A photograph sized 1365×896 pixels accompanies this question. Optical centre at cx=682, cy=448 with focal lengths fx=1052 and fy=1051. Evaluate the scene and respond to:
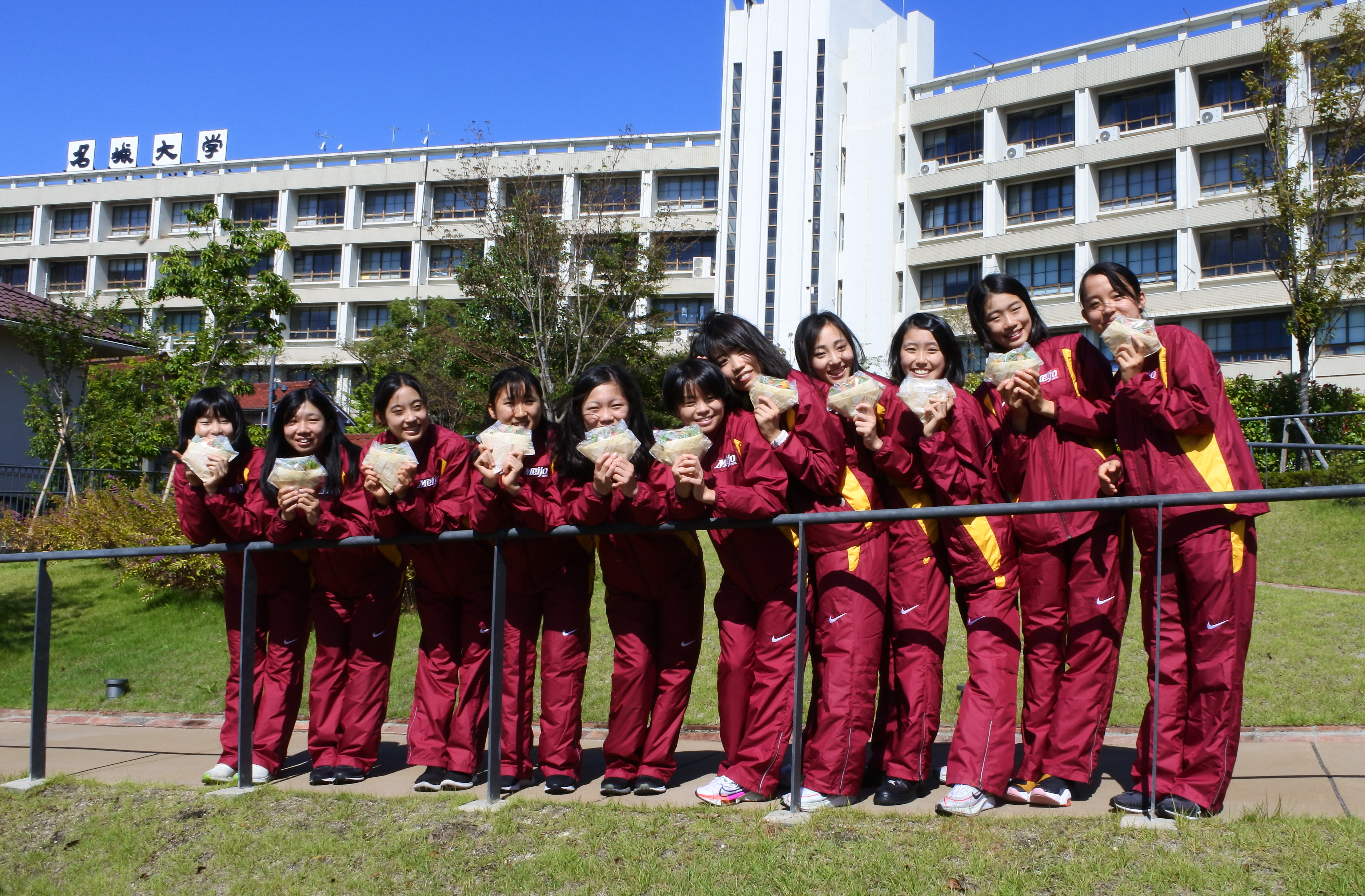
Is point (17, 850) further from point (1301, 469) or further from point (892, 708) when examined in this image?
point (1301, 469)

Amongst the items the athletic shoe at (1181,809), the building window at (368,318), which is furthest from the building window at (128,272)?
the athletic shoe at (1181,809)

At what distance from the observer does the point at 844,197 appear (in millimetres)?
41406

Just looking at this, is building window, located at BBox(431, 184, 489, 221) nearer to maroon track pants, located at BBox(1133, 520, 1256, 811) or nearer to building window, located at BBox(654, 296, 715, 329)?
building window, located at BBox(654, 296, 715, 329)

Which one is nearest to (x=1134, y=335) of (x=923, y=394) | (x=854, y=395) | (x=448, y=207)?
(x=923, y=394)

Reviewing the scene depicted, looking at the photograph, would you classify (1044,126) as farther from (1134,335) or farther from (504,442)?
(504,442)

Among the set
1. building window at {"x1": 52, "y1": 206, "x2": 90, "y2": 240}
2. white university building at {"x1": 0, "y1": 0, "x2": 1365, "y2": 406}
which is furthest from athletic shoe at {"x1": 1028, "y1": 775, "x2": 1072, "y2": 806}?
building window at {"x1": 52, "y1": 206, "x2": 90, "y2": 240}

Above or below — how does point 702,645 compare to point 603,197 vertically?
below

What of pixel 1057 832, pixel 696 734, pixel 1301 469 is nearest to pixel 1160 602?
pixel 1057 832

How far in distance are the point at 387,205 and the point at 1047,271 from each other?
30.5 m

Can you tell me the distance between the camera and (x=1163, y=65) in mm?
33875

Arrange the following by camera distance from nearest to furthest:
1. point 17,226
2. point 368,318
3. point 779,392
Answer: point 779,392 < point 368,318 < point 17,226

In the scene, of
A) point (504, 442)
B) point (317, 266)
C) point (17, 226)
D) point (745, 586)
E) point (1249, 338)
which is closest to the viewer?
point (745, 586)

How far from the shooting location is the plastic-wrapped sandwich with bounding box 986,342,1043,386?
4.24 meters

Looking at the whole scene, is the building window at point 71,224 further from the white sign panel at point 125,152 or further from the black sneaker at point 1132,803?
the black sneaker at point 1132,803
